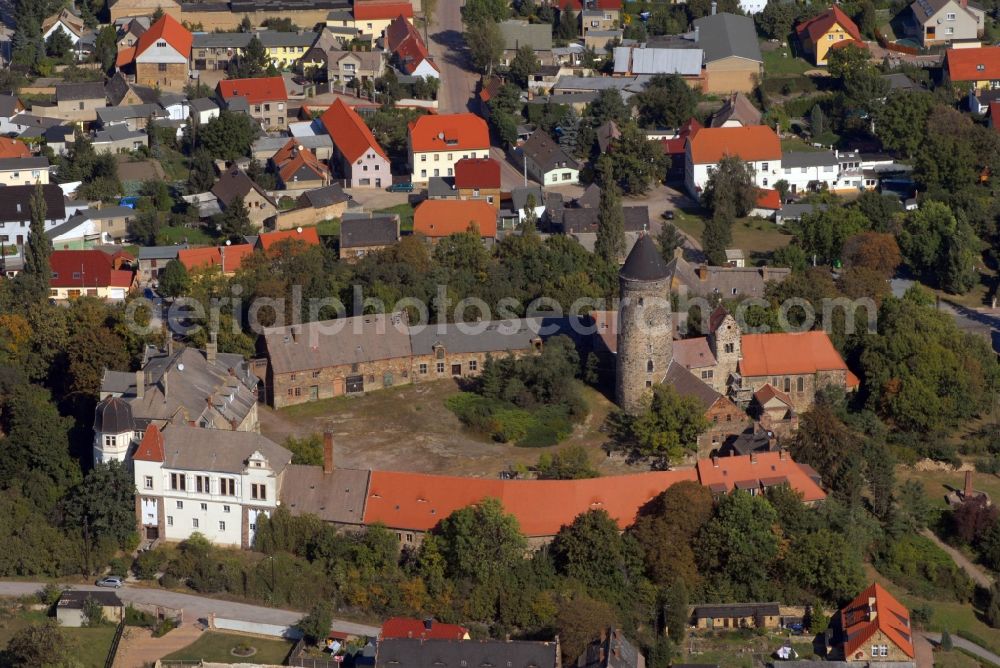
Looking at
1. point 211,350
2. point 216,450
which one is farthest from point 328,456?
point 211,350

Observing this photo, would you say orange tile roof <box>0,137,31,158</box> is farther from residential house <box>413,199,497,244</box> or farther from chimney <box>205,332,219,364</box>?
chimney <box>205,332,219,364</box>

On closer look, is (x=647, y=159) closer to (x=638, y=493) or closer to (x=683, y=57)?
(x=683, y=57)

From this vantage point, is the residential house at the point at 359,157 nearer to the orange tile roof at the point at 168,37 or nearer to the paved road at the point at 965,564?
the orange tile roof at the point at 168,37

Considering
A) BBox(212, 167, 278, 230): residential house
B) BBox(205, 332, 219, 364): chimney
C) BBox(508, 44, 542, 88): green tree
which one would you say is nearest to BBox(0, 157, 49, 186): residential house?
BBox(212, 167, 278, 230): residential house

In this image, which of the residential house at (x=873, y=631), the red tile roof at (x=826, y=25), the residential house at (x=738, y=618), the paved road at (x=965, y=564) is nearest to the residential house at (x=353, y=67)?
the red tile roof at (x=826, y=25)

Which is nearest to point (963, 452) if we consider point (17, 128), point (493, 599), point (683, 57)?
point (493, 599)
